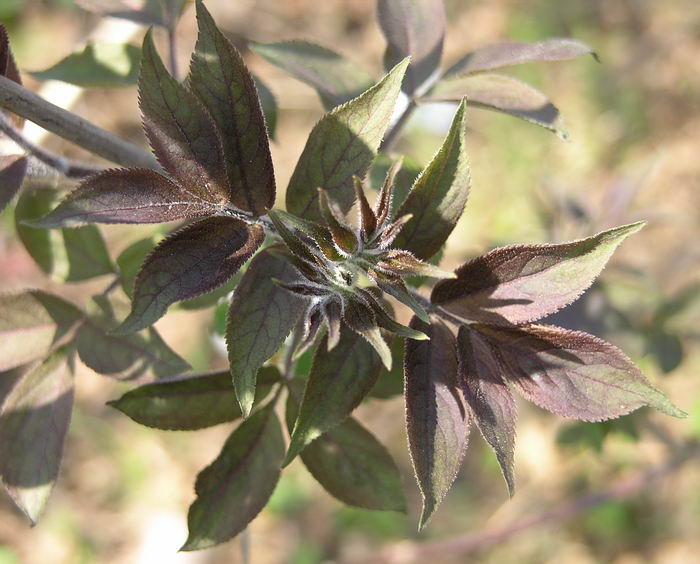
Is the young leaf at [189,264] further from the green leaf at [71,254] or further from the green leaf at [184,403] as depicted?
the green leaf at [71,254]

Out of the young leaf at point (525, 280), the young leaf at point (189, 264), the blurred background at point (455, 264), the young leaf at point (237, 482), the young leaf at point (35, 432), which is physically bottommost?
the blurred background at point (455, 264)

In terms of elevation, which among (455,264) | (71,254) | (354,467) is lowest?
(455,264)

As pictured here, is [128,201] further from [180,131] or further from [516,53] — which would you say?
[516,53]

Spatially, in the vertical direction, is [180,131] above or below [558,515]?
above

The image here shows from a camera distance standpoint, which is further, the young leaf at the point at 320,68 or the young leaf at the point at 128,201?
the young leaf at the point at 320,68

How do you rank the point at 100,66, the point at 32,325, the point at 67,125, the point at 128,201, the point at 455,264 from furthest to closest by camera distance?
the point at 455,264
the point at 100,66
the point at 32,325
the point at 67,125
the point at 128,201

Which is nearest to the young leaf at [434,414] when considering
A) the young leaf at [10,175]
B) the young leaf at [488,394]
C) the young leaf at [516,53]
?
the young leaf at [488,394]

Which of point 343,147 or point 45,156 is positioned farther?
point 45,156

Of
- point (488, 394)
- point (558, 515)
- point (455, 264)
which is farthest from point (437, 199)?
point (455, 264)
